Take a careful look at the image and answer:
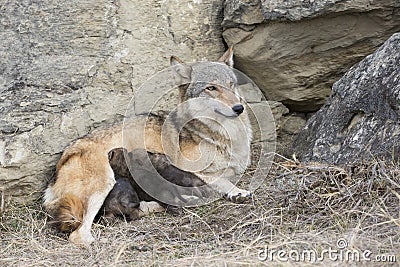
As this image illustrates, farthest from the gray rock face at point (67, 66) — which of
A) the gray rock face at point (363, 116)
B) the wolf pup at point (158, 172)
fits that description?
the gray rock face at point (363, 116)

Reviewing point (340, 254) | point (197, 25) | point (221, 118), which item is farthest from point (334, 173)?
point (197, 25)

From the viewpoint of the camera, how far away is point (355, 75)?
5.88m

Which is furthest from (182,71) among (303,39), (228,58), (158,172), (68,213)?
(68,213)

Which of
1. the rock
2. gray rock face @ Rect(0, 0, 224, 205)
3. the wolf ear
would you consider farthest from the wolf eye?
the rock

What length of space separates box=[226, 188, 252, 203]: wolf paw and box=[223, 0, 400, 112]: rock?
1.56 meters

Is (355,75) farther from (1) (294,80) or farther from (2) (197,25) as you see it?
(2) (197,25)

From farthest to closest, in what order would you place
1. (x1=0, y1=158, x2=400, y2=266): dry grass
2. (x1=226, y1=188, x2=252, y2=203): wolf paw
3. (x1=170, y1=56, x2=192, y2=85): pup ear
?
(x1=170, y1=56, x2=192, y2=85): pup ear
(x1=226, y1=188, x2=252, y2=203): wolf paw
(x1=0, y1=158, x2=400, y2=266): dry grass

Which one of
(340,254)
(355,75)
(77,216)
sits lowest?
(77,216)

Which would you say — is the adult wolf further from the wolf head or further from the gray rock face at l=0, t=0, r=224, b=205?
the gray rock face at l=0, t=0, r=224, b=205

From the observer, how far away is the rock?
6.31m

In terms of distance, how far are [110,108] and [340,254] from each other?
3127 millimetres

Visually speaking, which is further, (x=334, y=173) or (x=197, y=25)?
(x=197, y=25)

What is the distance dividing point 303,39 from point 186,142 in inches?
61.5

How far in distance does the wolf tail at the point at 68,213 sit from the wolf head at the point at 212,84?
56.7 inches
